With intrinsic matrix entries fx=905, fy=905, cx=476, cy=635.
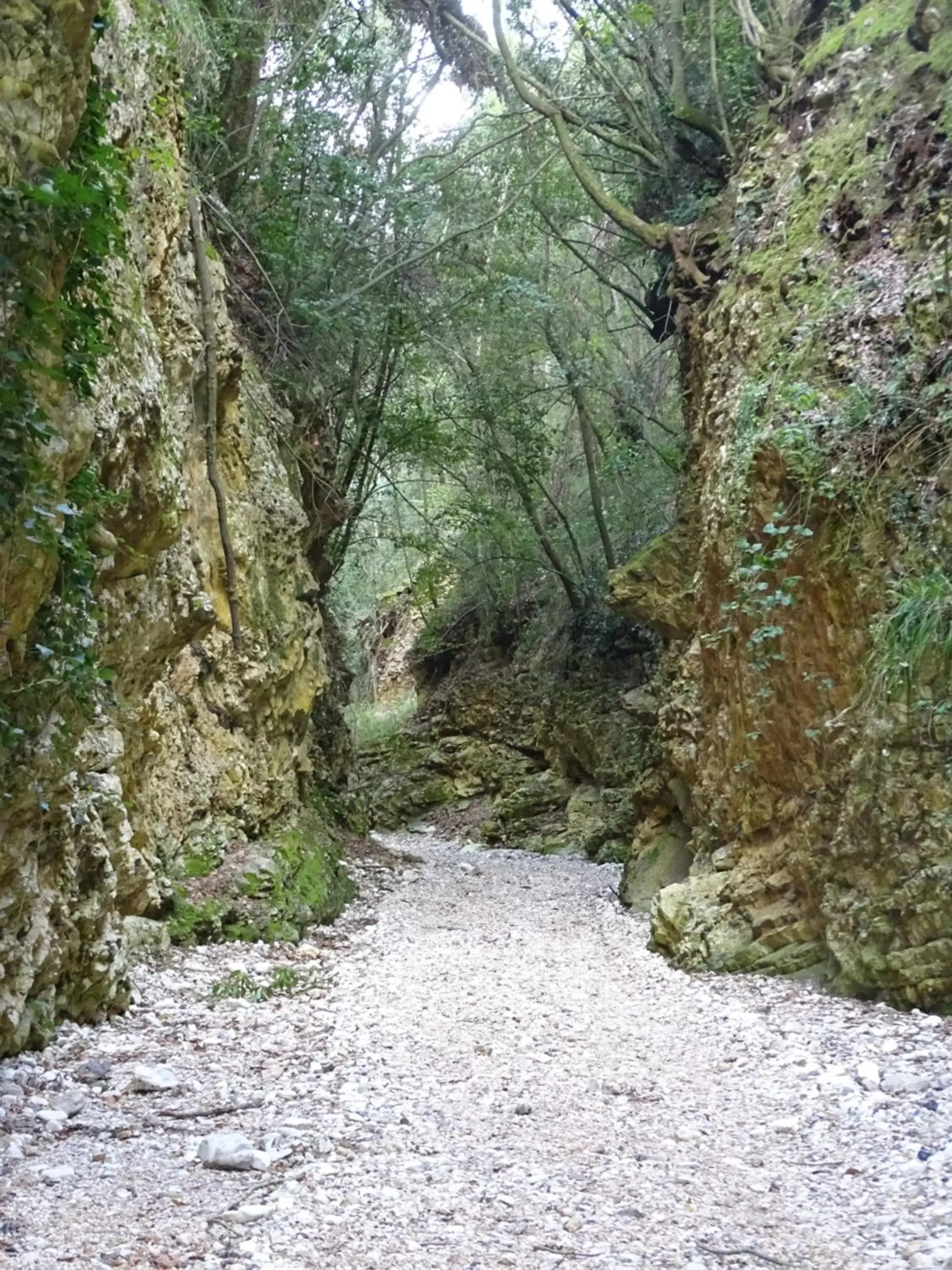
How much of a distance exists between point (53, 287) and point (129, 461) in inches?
57.2

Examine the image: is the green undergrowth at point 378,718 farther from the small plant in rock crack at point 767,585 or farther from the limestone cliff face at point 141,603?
the small plant in rock crack at point 767,585

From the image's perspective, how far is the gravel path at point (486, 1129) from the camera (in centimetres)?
243

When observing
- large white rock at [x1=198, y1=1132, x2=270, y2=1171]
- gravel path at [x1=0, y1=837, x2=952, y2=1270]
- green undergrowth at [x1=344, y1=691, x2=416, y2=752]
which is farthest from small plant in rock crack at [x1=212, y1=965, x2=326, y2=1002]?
green undergrowth at [x1=344, y1=691, x2=416, y2=752]

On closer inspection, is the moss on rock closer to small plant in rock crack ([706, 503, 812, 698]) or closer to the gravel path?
the gravel path

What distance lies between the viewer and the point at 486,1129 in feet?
10.8

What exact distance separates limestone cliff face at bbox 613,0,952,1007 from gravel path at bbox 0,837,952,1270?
0.61 metres

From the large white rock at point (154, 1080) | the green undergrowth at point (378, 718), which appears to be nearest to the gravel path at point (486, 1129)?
the large white rock at point (154, 1080)

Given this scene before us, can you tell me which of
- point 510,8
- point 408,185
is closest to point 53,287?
point 408,185

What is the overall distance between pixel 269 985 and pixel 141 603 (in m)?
2.36

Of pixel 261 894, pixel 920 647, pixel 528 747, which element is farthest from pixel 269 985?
pixel 528 747

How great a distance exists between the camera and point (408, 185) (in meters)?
11.0

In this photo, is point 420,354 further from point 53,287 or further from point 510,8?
point 53,287

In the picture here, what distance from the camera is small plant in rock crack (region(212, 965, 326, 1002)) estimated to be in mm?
5078

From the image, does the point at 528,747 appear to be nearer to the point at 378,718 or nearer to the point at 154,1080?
the point at 378,718
